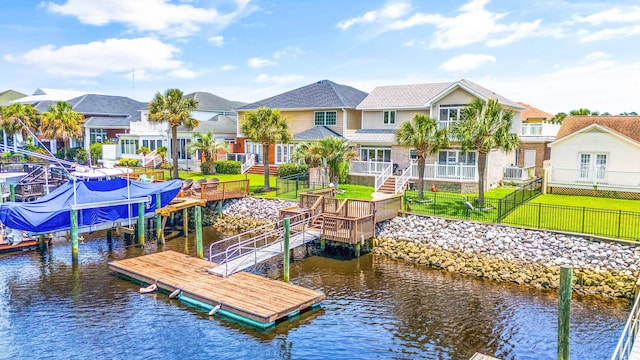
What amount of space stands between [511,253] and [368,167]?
627 inches

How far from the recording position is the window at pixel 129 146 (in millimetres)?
52856

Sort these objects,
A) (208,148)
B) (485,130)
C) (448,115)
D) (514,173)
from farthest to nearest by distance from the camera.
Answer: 1. (208,148)
2. (514,173)
3. (448,115)
4. (485,130)

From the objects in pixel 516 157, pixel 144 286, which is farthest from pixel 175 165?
pixel 516 157

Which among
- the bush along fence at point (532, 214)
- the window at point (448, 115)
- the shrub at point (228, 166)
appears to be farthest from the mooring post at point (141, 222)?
the window at point (448, 115)

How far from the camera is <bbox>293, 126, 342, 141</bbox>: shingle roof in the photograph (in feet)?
134

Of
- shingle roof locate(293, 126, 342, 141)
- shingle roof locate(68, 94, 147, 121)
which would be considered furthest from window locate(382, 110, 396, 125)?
shingle roof locate(68, 94, 147, 121)

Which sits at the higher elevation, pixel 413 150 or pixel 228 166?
pixel 413 150

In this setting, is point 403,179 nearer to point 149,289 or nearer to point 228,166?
point 228,166

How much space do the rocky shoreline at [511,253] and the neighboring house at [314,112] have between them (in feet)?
55.6

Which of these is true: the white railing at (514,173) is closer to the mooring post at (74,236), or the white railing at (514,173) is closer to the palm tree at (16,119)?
the mooring post at (74,236)

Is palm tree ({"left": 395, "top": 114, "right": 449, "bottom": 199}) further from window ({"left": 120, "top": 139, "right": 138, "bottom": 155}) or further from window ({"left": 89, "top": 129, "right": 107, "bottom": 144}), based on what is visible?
window ({"left": 89, "top": 129, "right": 107, "bottom": 144})

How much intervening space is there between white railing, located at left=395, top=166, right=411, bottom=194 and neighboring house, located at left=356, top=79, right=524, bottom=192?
0.33 ft

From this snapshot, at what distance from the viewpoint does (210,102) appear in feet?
196

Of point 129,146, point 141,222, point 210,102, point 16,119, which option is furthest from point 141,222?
point 16,119
